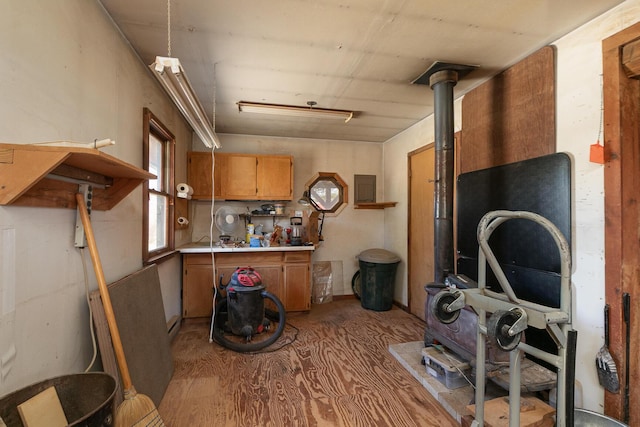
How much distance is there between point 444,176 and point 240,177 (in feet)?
8.79

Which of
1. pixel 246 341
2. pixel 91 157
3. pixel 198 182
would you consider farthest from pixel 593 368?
pixel 198 182

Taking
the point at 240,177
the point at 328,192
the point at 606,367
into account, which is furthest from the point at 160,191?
the point at 606,367

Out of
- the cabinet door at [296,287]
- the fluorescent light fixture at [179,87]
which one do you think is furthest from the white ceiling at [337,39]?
the cabinet door at [296,287]

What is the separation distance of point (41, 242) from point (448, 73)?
2.89m

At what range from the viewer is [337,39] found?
200 cm

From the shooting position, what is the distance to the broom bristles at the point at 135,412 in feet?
4.52

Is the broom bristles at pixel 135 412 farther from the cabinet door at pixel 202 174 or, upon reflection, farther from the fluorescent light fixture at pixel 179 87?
the cabinet door at pixel 202 174

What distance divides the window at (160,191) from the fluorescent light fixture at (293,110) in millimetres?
882

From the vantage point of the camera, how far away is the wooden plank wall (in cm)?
206

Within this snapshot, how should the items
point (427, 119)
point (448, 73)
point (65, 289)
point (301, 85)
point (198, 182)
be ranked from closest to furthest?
point (65, 289)
point (448, 73)
point (301, 85)
point (427, 119)
point (198, 182)

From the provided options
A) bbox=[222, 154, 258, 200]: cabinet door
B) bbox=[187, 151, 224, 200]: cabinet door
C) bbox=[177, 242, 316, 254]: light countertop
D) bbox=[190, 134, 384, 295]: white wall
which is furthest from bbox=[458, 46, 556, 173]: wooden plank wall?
bbox=[187, 151, 224, 200]: cabinet door

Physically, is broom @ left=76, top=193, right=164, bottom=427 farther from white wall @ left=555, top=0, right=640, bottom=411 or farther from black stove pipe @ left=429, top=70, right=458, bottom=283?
→ white wall @ left=555, top=0, right=640, bottom=411

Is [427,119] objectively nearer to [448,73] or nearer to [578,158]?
[448,73]

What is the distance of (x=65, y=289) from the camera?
54.8 inches
